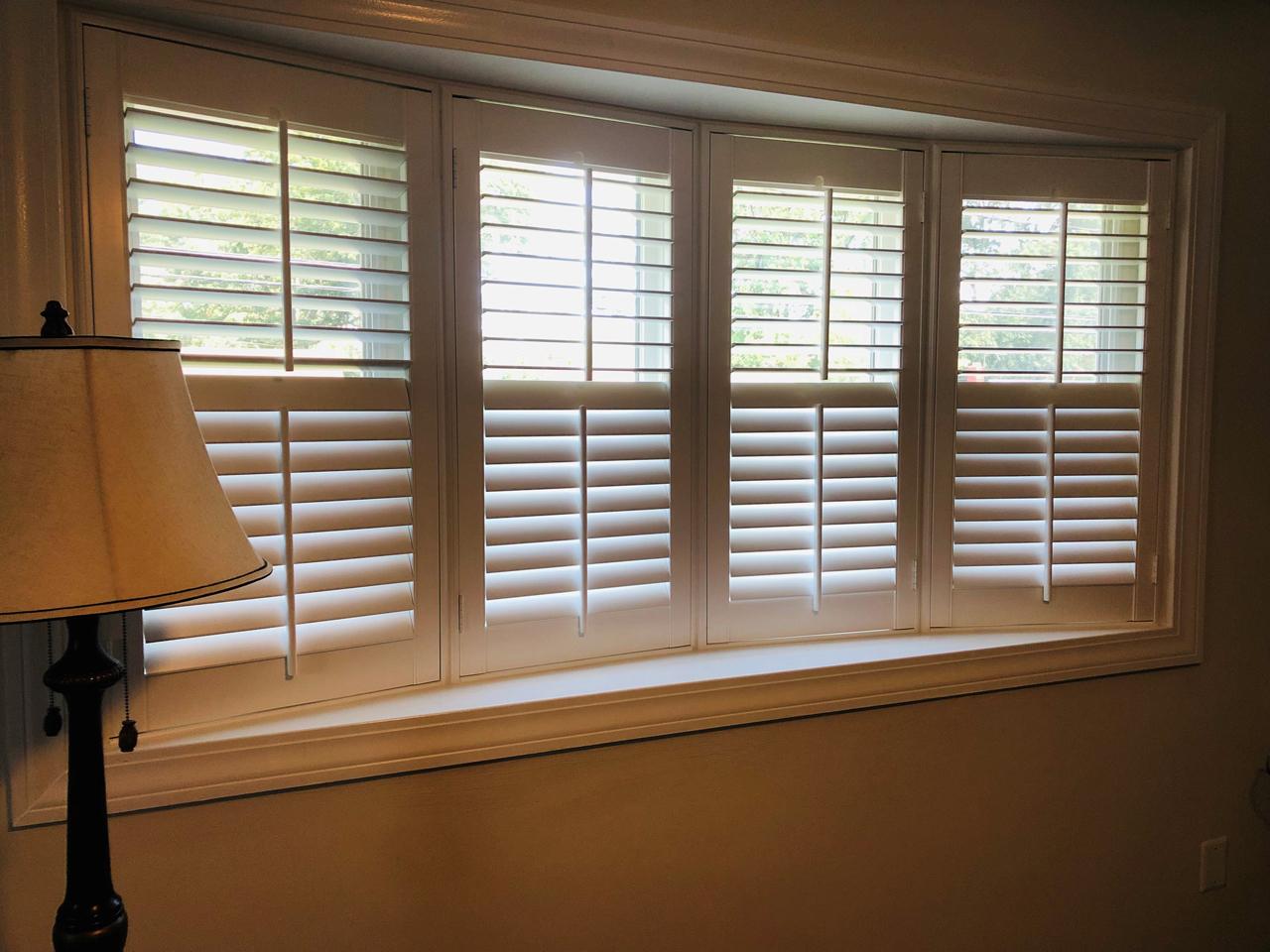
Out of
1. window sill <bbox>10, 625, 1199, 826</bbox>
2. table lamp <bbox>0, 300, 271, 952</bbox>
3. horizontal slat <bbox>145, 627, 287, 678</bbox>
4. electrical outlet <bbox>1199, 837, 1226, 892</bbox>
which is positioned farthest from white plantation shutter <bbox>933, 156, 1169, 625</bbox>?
table lamp <bbox>0, 300, 271, 952</bbox>

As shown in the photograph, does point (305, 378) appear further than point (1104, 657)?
No

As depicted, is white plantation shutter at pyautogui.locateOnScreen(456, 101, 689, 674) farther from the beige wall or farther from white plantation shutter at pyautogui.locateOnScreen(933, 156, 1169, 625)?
white plantation shutter at pyautogui.locateOnScreen(933, 156, 1169, 625)

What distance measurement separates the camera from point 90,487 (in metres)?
0.79

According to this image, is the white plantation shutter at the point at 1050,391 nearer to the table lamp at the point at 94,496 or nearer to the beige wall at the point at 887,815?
the beige wall at the point at 887,815

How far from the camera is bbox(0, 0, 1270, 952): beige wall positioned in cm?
134

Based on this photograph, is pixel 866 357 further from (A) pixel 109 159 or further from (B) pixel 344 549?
(A) pixel 109 159

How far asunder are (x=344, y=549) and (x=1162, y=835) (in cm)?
197

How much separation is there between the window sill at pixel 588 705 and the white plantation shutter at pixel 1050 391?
4.6 inches

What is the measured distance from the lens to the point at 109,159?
1.23 m

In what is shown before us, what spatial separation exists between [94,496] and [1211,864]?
2.44 m

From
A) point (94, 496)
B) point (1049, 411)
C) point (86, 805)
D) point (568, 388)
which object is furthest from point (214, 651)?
point (1049, 411)

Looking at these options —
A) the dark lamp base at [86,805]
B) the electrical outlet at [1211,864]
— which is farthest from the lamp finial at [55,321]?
the electrical outlet at [1211,864]

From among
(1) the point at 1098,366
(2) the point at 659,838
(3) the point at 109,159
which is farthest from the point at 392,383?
(1) the point at 1098,366

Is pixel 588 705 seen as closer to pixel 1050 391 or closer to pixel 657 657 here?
pixel 657 657
